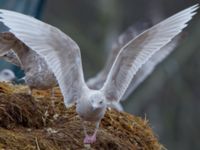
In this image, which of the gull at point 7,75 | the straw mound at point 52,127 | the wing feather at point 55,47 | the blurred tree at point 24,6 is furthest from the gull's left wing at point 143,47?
the blurred tree at point 24,6

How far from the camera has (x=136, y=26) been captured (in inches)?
406

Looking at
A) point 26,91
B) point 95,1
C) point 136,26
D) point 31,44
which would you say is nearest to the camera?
point 31,44

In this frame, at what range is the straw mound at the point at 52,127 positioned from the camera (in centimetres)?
685

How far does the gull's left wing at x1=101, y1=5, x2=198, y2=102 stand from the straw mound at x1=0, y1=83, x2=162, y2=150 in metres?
0.37

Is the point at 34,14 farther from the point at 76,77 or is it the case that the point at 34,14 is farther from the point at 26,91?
the point at 76,77

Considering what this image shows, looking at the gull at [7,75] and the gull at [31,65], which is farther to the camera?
the gull at [7,75]

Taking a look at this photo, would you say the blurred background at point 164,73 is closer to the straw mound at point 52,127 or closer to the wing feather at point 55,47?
the straw mound at point 52,127

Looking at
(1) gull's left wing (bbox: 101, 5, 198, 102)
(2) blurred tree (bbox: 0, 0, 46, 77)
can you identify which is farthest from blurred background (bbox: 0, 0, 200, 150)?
(1) gull's left wing (bbox: 101, 5, 198, 102)

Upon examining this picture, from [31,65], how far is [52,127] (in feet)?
2.41

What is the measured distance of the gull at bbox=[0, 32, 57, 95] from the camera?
24.5ft

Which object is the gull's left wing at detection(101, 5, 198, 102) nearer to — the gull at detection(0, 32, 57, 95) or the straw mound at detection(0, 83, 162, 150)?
the straw mound at detection(0, 83, 162, 150)

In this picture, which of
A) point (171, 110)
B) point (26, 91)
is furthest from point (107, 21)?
point (26, 91)

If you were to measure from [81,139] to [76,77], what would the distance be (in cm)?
45

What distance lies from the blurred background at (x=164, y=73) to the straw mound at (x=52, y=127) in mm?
9278
